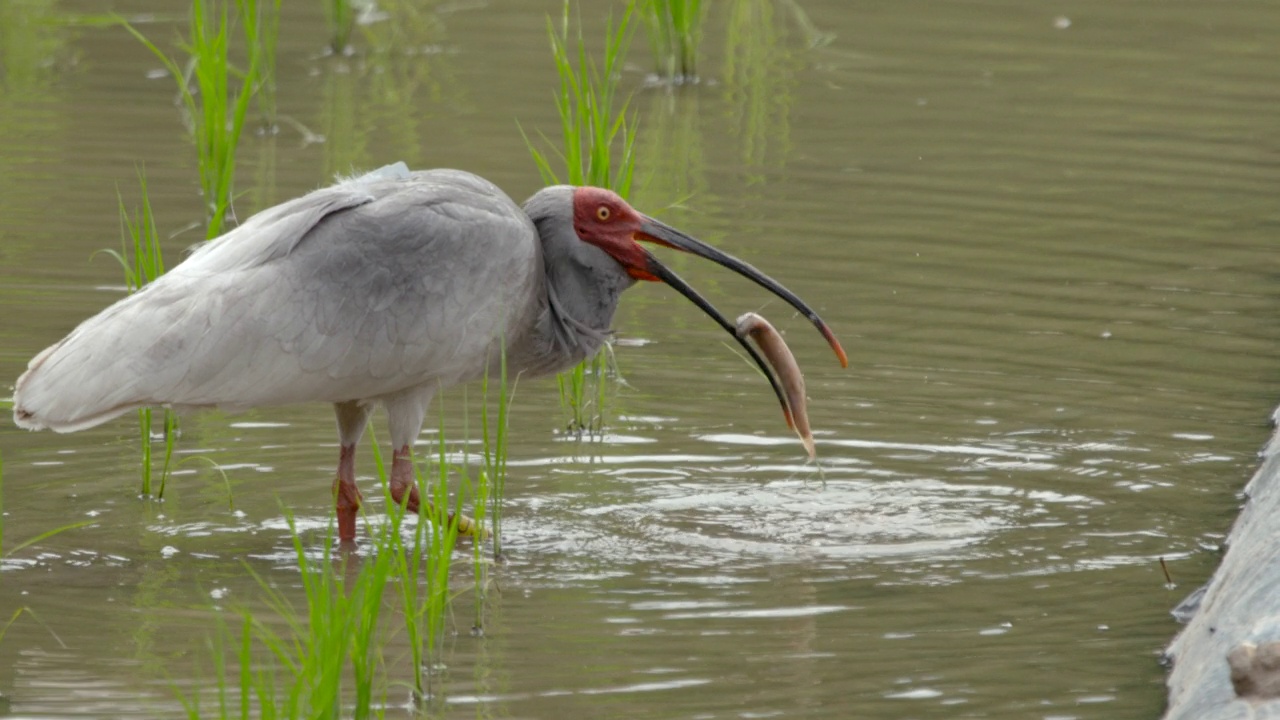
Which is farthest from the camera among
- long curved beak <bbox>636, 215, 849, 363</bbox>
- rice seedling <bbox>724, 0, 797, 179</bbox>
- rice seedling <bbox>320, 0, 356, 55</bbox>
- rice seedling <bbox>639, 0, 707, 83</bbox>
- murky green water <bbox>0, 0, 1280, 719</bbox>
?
rice seedling <bbox>320, 0, 356, 55</bbox>

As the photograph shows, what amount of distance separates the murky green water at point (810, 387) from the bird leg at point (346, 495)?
106 millimetres

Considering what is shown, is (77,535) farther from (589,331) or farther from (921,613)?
(921,613)

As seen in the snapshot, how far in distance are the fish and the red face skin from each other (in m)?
0.35

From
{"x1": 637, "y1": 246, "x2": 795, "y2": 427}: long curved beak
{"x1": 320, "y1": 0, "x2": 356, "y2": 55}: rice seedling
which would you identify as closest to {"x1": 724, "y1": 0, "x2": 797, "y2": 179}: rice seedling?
{"x1": 320, "y1": 0, "x2": 356, "y2": 55}: rice seedling

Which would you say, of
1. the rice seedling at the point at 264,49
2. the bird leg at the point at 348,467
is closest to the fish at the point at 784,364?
the bird leg at the point at 348,467

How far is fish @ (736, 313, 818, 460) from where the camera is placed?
6.72 meters

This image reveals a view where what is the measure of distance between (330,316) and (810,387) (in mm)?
2455

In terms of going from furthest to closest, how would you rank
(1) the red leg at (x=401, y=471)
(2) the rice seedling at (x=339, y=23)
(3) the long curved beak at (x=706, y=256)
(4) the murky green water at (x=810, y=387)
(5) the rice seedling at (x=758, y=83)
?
(2) the rice seedling at (x=339, y=23), (5) the rice seedling at (x=758, y=83), (3) the long curved beak at (x=706, y=256), (1) the red leg at (x=401, y=471), (4) the murky green water at (x=810, y=387)

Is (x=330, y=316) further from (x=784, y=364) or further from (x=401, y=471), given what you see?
(x=784, y=364)

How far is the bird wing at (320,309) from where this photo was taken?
614 cm

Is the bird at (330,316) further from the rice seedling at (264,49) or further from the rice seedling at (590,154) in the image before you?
the rice seedling at (264,49)

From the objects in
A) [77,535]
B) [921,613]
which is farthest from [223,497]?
[921,613]

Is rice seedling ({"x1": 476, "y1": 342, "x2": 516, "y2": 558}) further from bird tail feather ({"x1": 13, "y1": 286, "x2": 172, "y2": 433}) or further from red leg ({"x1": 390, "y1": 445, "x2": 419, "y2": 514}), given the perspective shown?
bird tail feather ({"x1": 13, "y1": 286, "x2": 172, "y2": 433})

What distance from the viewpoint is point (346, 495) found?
670 centimetres
